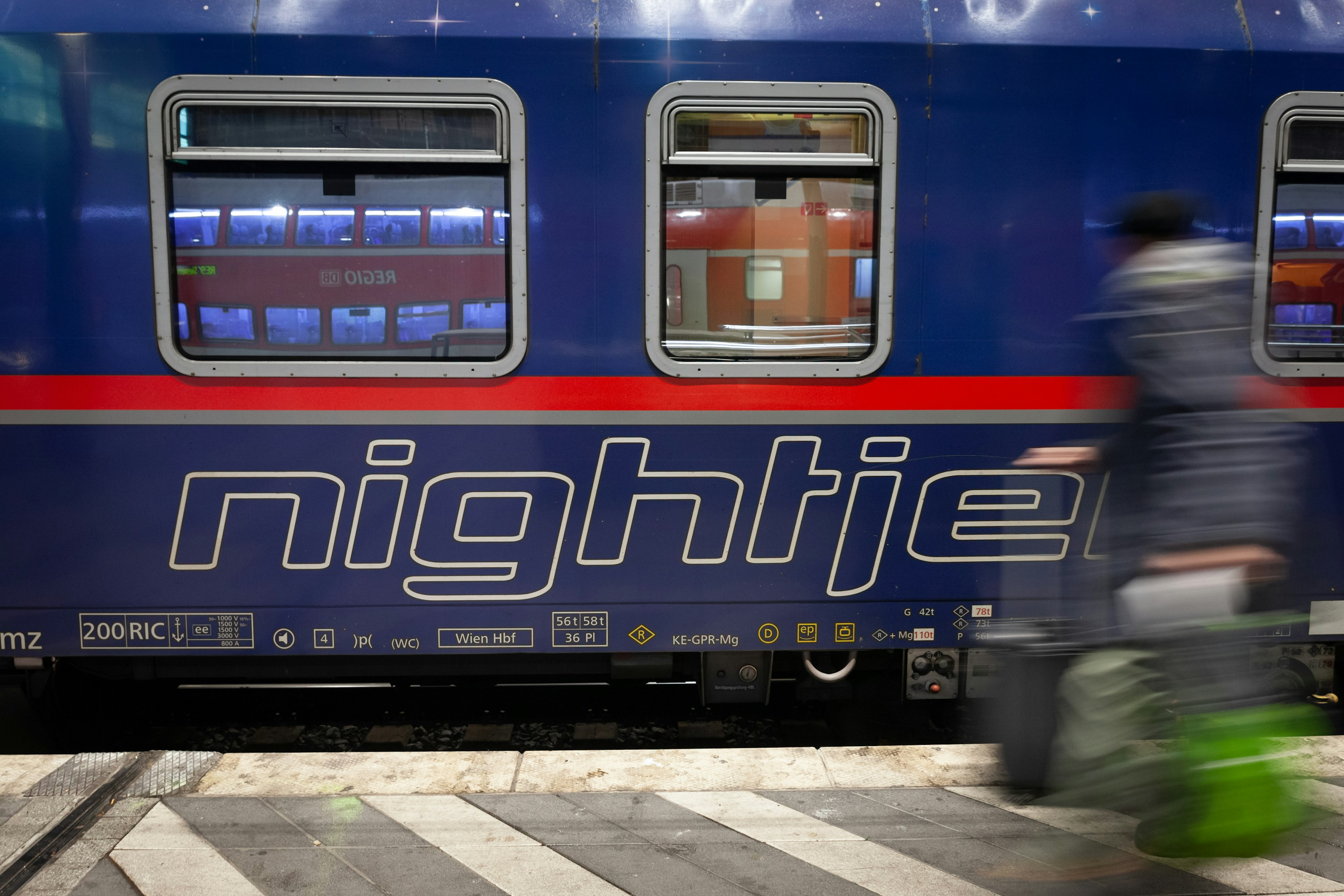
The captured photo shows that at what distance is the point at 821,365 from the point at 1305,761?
7.32ft

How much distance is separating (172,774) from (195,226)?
1949mm

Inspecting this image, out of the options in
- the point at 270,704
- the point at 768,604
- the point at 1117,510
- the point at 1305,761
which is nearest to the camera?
the point at 1117,510

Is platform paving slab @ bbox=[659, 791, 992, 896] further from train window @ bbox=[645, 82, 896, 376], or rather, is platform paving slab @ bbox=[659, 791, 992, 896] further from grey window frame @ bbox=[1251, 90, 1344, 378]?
grey window frame @ bbox=[1251, 90, 1344, 378]

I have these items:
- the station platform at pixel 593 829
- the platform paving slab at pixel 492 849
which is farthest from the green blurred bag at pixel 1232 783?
the platform paving slab at pixel 492 849

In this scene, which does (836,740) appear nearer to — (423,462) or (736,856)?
(736,856)

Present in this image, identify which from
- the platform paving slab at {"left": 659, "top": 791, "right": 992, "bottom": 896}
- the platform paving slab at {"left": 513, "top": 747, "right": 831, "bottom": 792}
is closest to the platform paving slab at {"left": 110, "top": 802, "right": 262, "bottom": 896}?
the platform paving slab at {"left": 513, "top": 747, "right": 831, "bottom": 792}

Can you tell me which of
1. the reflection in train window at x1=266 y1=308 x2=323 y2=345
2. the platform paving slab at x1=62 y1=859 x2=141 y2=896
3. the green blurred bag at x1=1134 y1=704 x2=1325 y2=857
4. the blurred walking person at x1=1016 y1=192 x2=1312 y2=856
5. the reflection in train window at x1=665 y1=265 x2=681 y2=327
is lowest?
the platform paving slab at x1=62 y1=859 x2=141 y2=896

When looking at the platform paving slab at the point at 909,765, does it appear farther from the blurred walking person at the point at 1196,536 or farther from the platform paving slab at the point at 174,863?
the platform paving slab at the point at 174,863

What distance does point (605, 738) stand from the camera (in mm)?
4121

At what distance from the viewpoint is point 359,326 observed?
3.39m

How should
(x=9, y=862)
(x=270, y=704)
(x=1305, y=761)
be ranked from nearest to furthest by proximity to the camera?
(x=9, y=862) → (x=1305, y=761) → (x=270, y=704)

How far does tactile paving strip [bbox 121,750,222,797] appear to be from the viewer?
10.3 ft

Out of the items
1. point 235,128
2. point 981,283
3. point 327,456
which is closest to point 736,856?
point 327,456

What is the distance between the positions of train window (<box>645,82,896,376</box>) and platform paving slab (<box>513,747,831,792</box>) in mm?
1403
